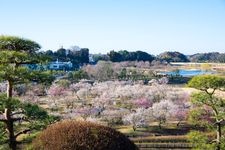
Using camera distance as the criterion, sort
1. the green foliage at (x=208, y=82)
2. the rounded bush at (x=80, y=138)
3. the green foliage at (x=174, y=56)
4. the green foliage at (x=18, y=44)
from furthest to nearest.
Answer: the green foliage at (x=174, y=56), the green foliage at (x=208, y=82), the green foliage at (x=18, y=44), the rounded bush at (x=80, y=138)

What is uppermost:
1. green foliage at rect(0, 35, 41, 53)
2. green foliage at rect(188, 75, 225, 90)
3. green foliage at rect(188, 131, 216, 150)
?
green foliage at rect(0, 35, 41, 53)

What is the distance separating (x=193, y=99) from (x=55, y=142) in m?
9.09

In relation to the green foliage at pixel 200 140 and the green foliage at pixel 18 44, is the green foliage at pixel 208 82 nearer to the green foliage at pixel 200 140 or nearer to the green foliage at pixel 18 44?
the green foliage at pixel 200 140

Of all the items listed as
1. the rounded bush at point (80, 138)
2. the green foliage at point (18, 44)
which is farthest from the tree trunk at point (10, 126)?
the rounded bush at point (80, 138)

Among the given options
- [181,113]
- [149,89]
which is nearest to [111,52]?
[149,89]

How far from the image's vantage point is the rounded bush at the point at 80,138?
33.3ft

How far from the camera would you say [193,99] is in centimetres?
1802

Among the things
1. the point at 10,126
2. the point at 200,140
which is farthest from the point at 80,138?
the point at 200,140

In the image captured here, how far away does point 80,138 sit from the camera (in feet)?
→ 33.6

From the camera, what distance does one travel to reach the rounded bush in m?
10.1

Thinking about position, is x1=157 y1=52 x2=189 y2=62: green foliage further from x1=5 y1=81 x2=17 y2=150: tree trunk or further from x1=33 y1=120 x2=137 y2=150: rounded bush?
x1=33 y1=120 x2=137 y2=150: rounded bush

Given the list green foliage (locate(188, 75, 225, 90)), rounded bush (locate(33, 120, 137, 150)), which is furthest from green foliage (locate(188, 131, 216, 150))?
rounded bush (locate(33, 120, 137, 150))

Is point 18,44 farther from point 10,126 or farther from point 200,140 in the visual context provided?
point 200,140

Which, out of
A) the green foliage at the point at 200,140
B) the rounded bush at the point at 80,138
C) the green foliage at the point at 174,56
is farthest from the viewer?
the green foliage at the point at 174,56
